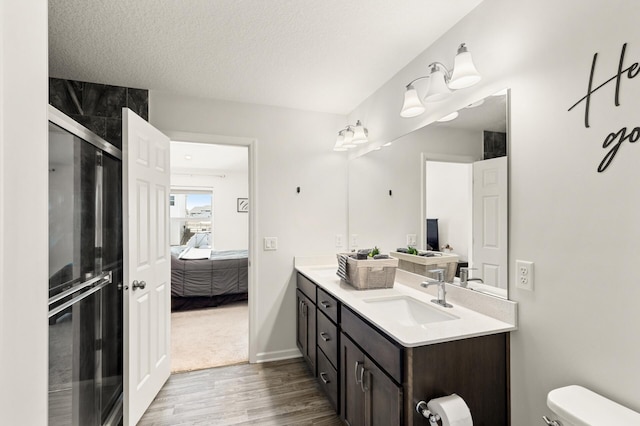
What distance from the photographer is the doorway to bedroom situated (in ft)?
10.7

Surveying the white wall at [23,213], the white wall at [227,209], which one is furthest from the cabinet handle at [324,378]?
the white wall at [227,209]

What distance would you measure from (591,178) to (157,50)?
243 centimetres

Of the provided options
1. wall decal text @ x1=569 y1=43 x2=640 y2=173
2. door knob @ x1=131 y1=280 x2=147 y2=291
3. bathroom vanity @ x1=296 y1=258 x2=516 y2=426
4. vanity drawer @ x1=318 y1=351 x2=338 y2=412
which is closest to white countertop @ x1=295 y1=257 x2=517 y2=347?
bathroom vanity @ x1=296 y1=258 x2=516 y2=426

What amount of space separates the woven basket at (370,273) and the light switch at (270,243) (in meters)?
0.96

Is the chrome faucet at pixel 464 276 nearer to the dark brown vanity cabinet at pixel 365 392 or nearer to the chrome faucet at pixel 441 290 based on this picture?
the chrome faucet at pixel 441 290

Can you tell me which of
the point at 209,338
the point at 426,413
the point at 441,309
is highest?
the point at 441,309

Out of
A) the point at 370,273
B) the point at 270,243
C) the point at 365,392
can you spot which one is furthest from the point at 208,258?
the point at 365,392

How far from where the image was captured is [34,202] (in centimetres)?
52

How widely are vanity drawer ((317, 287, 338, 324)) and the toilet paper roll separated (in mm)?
822

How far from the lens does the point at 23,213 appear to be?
481 millimetres

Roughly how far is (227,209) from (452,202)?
6299 mm

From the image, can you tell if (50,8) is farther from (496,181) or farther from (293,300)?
(293,300)

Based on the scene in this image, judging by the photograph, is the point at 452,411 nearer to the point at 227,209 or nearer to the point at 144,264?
the point at 144,264

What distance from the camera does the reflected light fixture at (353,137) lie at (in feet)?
8.61
